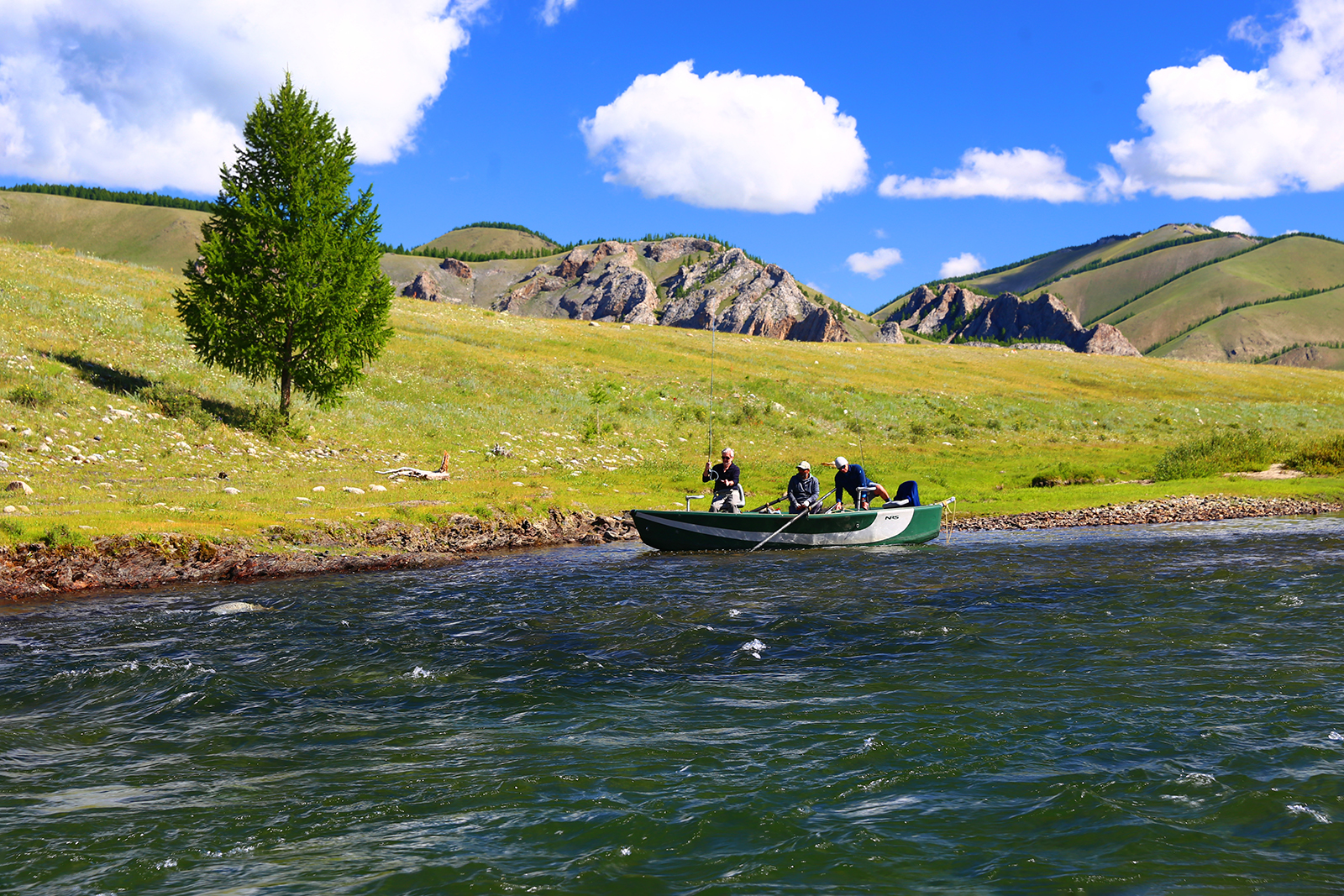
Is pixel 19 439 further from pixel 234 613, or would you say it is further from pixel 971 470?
pixel 971 470

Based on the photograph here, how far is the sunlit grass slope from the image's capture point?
84.6 ft

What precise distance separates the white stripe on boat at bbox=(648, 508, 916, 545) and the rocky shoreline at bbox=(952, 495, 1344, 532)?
4852 millimetres

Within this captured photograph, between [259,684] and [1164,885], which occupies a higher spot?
[1164,885]

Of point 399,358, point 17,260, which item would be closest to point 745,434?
point 399,358

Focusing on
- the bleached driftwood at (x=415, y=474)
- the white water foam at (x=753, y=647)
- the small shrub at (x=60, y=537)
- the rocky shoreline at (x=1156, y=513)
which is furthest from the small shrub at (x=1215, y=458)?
the small shrub at (x=60, y=537)

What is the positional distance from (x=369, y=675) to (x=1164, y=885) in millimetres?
9316

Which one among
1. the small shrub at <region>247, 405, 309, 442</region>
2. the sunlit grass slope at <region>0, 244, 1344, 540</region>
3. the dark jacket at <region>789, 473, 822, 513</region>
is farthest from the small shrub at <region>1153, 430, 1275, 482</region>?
the small shrub at <region>247, 405, 309, 442</region>

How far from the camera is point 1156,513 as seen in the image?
28.1 m

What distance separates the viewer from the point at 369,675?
1157cm

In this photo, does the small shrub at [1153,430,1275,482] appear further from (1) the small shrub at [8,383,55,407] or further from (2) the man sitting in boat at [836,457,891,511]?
(1) the small shrub at [8,383,55,407]

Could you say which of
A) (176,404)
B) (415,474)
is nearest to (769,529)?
(415,474)

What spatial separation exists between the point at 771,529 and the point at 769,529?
0.19 ft

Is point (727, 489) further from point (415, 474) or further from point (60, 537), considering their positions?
point (60, 537)

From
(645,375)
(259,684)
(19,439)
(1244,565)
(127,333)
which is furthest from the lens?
(645,375)
